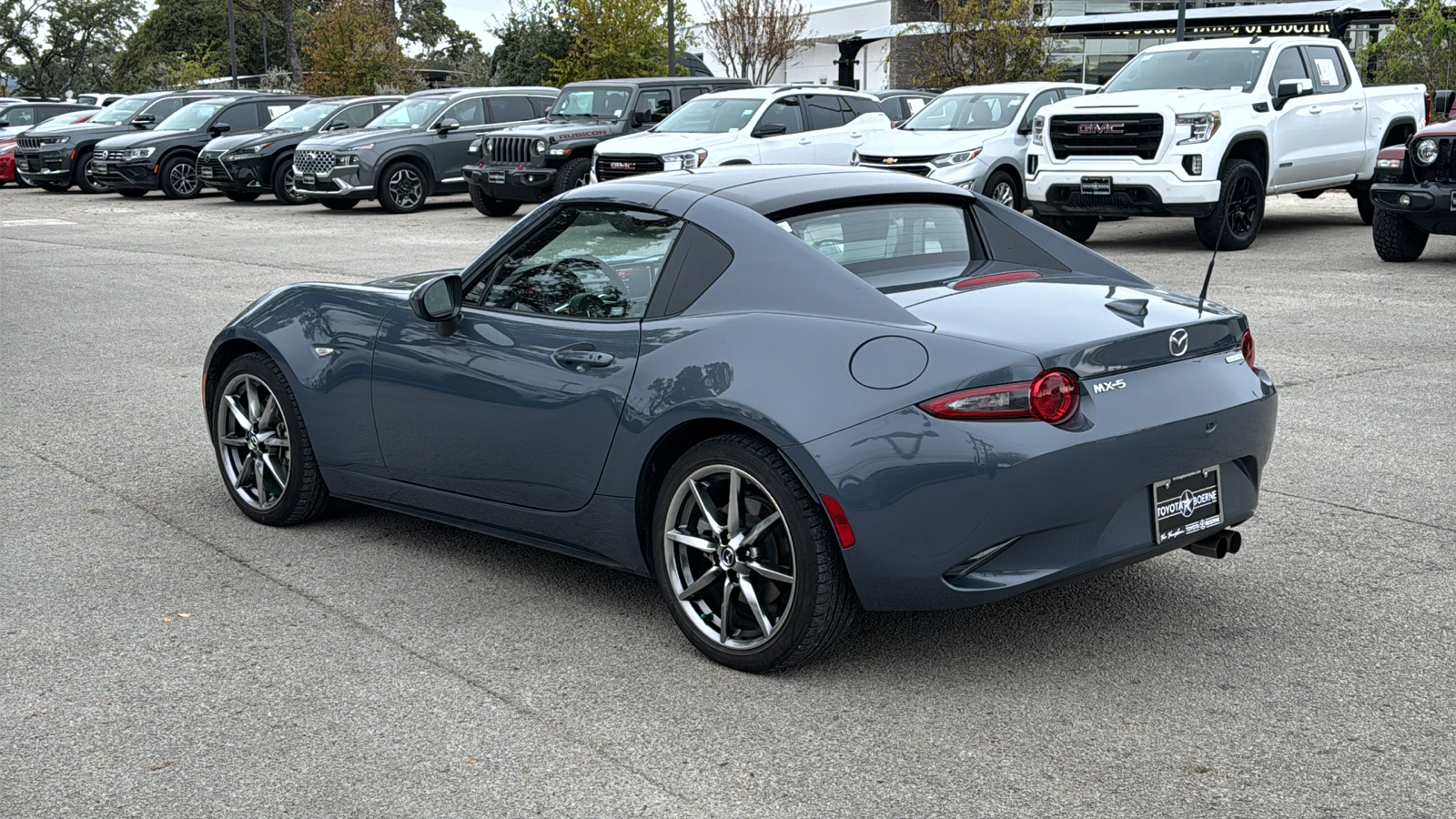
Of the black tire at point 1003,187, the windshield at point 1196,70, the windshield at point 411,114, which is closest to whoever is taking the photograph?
the windshield at point 1196,70

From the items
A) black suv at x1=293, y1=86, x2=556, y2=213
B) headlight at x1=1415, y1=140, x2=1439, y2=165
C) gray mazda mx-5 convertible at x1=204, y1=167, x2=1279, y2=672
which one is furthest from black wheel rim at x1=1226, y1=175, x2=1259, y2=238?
black suv at x1=293, y1=86, x2=556, y2=213

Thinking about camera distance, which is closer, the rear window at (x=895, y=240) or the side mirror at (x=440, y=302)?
the rear window at (x=895, y=240)

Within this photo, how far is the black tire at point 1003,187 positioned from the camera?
16.9m

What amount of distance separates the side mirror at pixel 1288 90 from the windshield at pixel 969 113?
10.1ft

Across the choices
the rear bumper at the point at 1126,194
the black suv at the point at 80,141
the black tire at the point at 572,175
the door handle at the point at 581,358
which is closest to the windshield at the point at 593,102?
the black tire at the point at 572,175

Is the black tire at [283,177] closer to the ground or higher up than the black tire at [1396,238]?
higher up

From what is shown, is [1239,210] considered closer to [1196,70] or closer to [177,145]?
[1196,70]

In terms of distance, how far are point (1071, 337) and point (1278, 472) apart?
9.06ft

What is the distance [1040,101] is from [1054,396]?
14.7m

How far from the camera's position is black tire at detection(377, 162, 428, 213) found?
23.6 meters

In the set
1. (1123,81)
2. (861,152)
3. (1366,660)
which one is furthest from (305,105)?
(1366,660)

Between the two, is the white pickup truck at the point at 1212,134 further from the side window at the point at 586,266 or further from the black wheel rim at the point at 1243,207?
the side window at the point at 586,266

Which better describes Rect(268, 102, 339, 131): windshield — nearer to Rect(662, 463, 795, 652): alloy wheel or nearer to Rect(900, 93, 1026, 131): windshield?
Rect(900, 93, 1026, 131): windshield

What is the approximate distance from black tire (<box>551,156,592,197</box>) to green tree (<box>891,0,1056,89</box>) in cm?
1131
